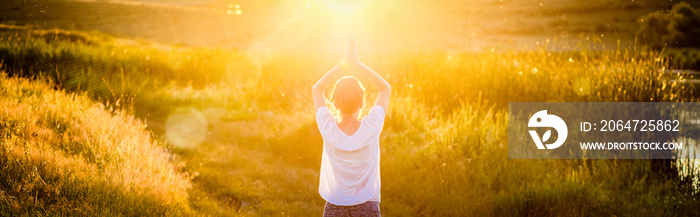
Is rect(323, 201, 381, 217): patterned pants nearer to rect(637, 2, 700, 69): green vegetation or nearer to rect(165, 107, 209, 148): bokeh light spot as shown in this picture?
rect(165, 107, 209, 148): bokeh light spot

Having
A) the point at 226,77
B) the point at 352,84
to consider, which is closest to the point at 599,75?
the point at 352,84

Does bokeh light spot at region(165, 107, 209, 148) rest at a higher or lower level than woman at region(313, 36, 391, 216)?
lower

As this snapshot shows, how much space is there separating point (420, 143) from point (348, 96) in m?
5.88

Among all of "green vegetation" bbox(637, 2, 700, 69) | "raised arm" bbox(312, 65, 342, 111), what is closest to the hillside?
"raised arm" bbox(312, 65, 342, 111)

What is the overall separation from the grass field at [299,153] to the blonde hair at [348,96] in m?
3.00

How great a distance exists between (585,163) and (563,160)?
2.03 ft

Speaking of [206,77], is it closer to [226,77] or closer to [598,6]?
[226,77]

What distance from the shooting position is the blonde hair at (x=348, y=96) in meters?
3.28

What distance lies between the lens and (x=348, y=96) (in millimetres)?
3291

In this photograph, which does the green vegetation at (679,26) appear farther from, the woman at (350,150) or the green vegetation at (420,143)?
the woman at (350,150)

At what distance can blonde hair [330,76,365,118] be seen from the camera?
328cm

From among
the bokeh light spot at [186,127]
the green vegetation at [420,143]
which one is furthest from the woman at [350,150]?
the bokeh light spot at [186,127]

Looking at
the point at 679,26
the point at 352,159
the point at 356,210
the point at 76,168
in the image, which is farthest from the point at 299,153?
the point at 679,26

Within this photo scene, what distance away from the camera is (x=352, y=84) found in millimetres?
3297
